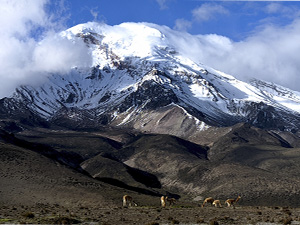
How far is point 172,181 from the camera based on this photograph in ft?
536

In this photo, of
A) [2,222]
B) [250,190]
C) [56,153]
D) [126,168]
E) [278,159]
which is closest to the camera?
[2,222]

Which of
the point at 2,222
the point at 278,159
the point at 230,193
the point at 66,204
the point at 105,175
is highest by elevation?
the point at 278,159

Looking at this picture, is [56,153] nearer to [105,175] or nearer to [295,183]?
[105,175]

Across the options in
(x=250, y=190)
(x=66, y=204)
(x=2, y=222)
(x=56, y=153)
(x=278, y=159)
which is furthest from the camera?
(x=278, y=159)

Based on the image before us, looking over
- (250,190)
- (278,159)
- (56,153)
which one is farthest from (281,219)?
(278,159)

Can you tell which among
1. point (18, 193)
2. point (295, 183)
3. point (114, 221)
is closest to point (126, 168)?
point (295, 183)

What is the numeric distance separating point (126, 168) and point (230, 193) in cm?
4227

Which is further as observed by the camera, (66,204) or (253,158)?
(253,158)

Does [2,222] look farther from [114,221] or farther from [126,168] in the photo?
[126,168]

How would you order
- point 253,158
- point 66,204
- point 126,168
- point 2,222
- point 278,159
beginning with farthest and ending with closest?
point 253,158 → point 278,159 → point 126,168 → point 66,204 → point 2,222

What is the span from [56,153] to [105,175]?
18.0 meters

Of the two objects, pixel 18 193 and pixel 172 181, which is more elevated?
pixel 172 181

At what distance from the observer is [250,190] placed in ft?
410

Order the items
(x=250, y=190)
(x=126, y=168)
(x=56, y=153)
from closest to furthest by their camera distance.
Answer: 1. (x=250, y=190)
2. (x=56, y=153)
3. (x=126, y=168)
